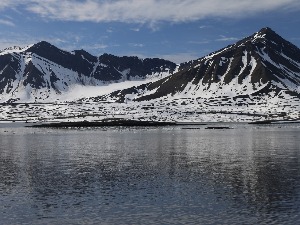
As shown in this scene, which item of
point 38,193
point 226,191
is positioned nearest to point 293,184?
point 226,191

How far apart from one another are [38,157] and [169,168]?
84.7 ft

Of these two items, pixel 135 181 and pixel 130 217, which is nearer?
pixel 130 217

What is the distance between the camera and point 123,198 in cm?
4112

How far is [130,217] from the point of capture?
3444cm

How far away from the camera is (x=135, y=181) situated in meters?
50.1

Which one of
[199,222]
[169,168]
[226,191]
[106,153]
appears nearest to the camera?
[199,222]

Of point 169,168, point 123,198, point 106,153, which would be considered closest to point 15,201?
point 123,198

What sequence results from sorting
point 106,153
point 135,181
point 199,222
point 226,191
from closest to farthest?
point 199,222 < point 226,191 < point 135,181 < point 106,153

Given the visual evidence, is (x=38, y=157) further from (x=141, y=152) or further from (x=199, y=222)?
(x=199, y=222)

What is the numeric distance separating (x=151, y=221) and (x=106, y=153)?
5002 centimetres

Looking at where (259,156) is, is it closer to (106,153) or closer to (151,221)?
(106,153)

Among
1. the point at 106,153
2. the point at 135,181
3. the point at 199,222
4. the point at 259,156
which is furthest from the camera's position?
the point at 106,153

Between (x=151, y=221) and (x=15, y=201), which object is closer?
(x=151, y=221)

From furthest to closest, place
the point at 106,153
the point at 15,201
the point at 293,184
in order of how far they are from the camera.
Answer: the point at 106,153
the point at 293,184
the point at 15,201
